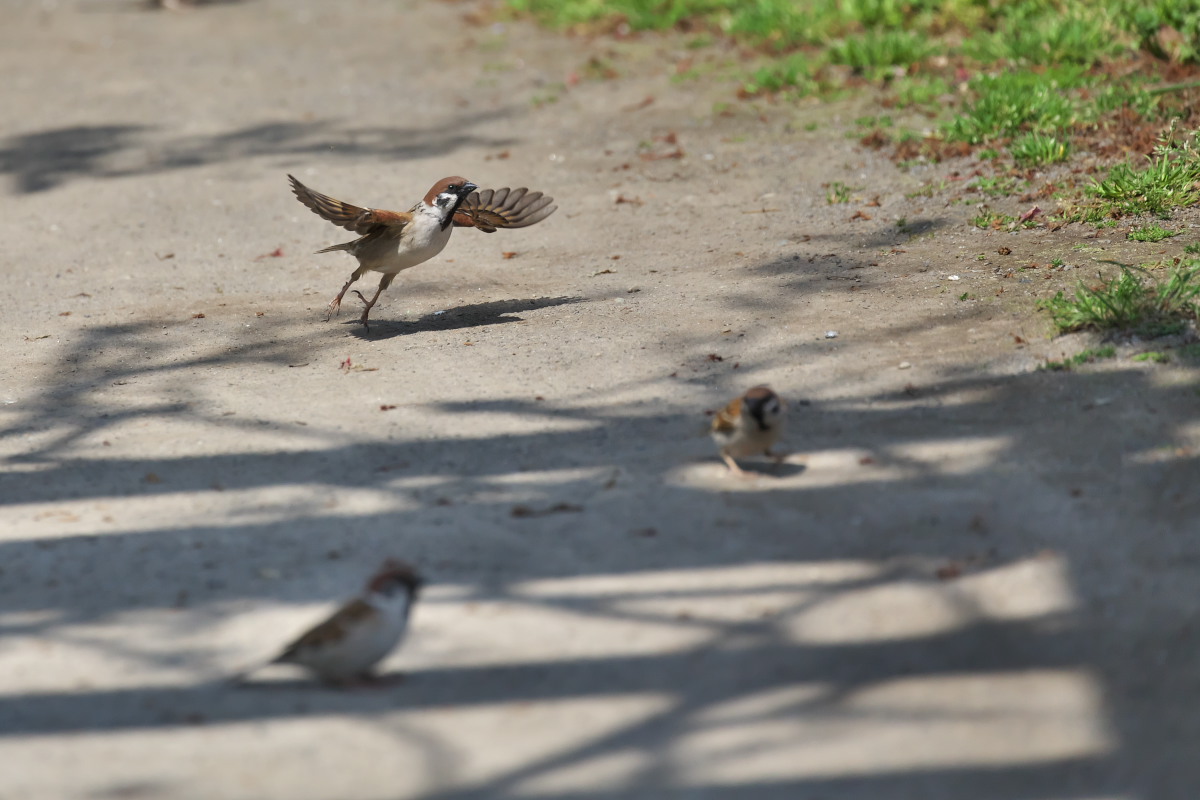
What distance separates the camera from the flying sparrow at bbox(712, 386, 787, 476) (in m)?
4.98

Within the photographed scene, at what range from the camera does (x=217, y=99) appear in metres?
13.5

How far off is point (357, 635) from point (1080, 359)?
3.94 m

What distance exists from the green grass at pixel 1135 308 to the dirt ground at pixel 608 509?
188 mm

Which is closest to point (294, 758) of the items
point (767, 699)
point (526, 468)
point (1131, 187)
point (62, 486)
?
point (767, 699)

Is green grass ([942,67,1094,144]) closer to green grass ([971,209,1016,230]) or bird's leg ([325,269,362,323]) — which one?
green grass ([971,209,1016,230])

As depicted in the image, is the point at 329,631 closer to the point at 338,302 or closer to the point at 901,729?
the point at 901,729

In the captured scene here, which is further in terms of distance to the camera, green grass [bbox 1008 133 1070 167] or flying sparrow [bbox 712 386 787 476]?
green grass [bbox 1008 133 1070 167]

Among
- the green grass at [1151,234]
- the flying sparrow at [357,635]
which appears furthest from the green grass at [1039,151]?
the flying sparrow at [357,635]

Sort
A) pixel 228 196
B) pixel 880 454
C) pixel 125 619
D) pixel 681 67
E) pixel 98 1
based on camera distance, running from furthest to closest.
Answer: pixel 98 1 < pixel 681 67 < pixel 228 196 < pixel 880 454 < pixel 125 619

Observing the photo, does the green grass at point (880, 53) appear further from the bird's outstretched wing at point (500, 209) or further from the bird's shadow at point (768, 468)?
the bird's shadow at point (768, 468)

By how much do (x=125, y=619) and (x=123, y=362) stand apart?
3.25 metres

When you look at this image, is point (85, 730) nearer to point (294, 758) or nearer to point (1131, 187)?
point (294, 758)

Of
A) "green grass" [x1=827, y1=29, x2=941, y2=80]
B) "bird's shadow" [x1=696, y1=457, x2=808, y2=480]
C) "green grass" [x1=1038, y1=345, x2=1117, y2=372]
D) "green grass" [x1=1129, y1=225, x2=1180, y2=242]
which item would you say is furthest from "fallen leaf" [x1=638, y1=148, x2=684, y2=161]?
"bird's shadow" [x1=696, y1=457, x2=808, y2=480]

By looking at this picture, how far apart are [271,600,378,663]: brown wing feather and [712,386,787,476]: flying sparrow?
1.84 metres
